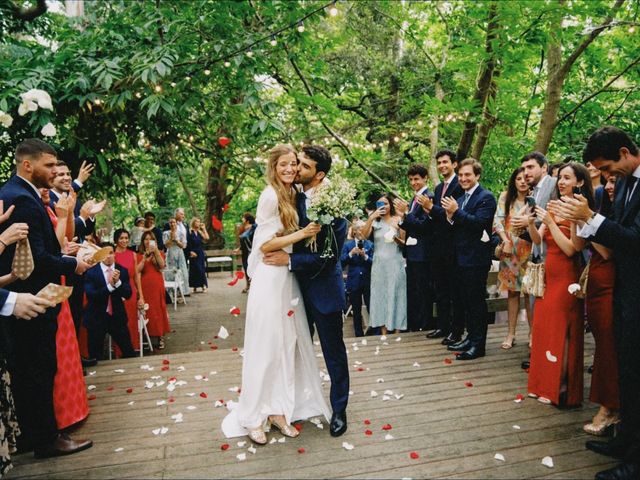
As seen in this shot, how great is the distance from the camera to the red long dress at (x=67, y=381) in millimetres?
3432

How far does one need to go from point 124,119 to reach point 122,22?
1.38 meters

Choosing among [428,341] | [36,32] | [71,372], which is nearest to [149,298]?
[71,372]

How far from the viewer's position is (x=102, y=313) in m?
5.80

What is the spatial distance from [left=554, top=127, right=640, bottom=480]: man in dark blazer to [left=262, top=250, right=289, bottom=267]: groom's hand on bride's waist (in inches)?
75.3

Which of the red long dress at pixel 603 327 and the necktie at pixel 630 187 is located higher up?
the necktie at pixel 630 187

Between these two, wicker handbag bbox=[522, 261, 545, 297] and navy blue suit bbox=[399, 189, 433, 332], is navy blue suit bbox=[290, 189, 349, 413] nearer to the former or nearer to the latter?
wicker handbag bbox=[522, 261, 545, 297]

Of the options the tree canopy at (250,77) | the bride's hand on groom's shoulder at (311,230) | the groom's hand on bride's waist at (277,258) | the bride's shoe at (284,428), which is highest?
the tree canopy at (250,77)

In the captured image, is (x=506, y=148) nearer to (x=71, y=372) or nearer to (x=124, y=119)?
(x=124, y=119)

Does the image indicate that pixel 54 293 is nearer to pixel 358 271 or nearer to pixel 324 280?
pixel 324 280

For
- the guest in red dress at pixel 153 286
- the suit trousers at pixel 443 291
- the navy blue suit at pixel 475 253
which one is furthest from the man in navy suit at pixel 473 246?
the guest in red dress at pixel 153 286

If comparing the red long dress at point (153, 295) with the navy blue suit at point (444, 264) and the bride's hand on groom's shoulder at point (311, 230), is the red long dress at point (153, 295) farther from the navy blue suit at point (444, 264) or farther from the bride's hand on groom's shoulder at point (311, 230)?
the bride's hand on groom's shoulder at point (311, 230)

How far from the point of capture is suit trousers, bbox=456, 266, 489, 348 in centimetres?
488

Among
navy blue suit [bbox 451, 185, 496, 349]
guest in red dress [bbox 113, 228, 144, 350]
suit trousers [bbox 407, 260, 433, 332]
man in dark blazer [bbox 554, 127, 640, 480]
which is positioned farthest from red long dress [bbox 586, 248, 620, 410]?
guest in red dress [bbox 113, 228, 144, 350]

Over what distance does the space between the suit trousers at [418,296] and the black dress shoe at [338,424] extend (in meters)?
3.06
